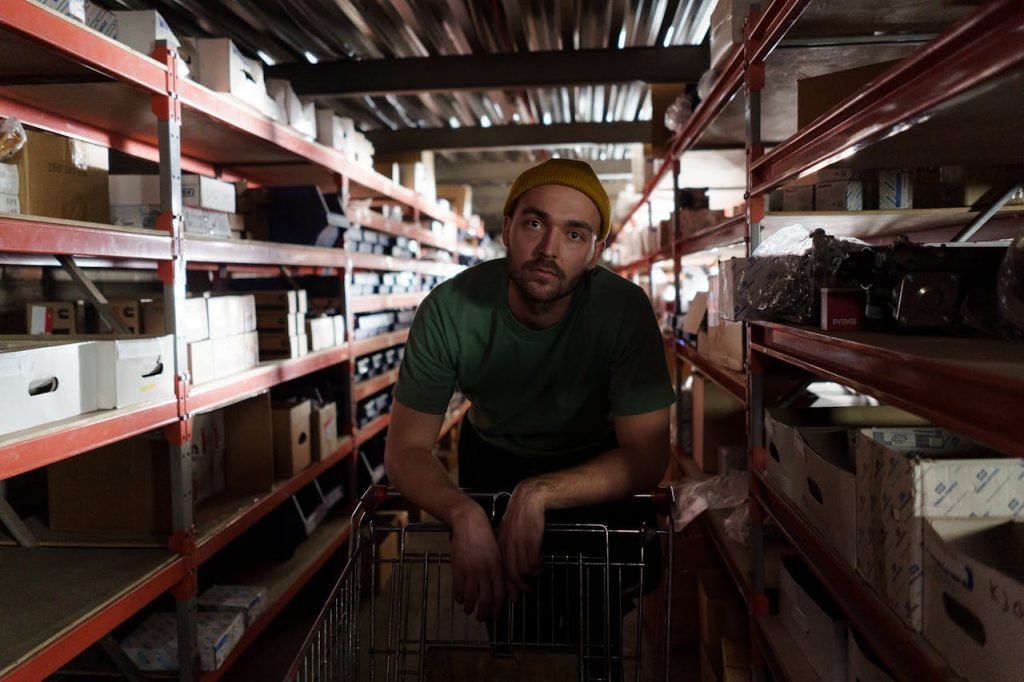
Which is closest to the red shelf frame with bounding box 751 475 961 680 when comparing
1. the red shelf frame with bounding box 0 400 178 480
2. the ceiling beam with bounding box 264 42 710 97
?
the red shelf frame with bounding box 0 400 178 480

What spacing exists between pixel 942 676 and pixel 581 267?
4.17ft

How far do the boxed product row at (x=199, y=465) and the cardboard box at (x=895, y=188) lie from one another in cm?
253

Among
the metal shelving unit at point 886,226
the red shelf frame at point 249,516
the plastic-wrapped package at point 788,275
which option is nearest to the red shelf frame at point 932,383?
the metal shelving unit at point 886,226

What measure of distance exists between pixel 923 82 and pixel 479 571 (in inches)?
46.3

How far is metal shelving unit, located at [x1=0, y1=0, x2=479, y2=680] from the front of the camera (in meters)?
1.59

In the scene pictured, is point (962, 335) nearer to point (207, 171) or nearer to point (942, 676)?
point (942, 676)

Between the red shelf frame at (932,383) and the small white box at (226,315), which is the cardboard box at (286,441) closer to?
the small white box at (226,315)

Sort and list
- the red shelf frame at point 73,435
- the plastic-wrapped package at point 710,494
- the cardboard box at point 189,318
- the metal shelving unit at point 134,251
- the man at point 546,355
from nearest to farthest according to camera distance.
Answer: the red shelf frame at point 73,435 < the metal shelving unit at point 134,251 < the man at point 546,355 < the cardboard box at point 189,318 < the plastic-wrapped package at point 710,494

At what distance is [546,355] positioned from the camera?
1.94m

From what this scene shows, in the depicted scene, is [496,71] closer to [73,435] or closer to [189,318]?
[189,318]

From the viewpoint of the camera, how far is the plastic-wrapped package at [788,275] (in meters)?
1.68

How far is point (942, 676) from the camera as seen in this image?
1.00m

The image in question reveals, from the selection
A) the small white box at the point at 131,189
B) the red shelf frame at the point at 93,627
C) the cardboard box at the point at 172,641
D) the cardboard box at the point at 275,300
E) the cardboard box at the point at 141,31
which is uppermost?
the cardboard box at the point at 141,31

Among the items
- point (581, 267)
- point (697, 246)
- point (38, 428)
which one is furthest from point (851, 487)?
point (697, 246)
